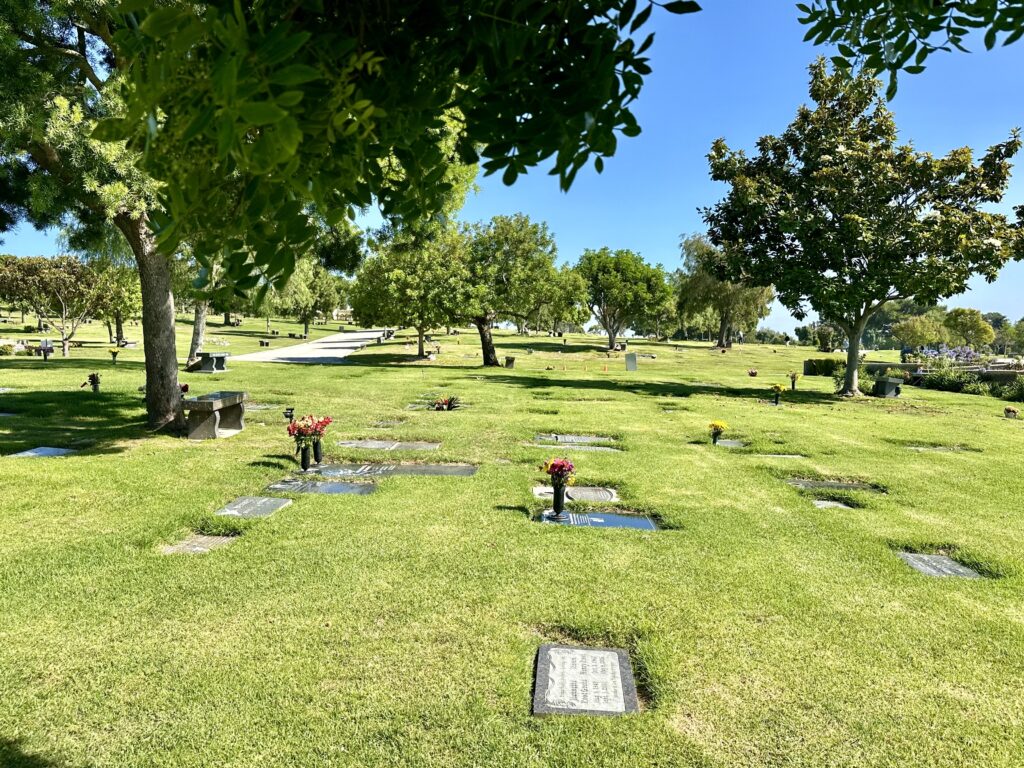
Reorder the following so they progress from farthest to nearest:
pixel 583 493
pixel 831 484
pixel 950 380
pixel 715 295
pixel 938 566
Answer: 1. pixel 715 295
2. pixel 950 380
3. pixel 831 484
4. pixel 583 493
5. pixel 938 566

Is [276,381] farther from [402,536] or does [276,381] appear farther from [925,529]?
[925,529]

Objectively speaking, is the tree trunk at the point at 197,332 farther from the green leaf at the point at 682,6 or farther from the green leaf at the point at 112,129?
the green leaf at the point at 682,6

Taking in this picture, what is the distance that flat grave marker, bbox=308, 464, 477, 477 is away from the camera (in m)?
8.80

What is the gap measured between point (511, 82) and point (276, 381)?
71.6 feet

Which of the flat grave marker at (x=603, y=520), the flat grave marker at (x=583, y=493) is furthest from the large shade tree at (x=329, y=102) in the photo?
the flat grave marker at (x=583, y=493)

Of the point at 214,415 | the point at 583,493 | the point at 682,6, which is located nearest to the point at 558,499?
the point at 583,493

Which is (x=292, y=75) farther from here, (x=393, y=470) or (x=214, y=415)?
(x=214, y=415)

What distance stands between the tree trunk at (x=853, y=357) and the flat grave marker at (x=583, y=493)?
58.7 feet

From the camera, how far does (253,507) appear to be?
7.07 metres

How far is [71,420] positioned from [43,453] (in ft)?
11.5

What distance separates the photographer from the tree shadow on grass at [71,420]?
32.9ft

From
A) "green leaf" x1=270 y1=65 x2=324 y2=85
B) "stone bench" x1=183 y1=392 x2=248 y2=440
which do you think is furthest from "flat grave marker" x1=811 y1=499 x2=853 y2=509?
"stone bench" x1=183 y1=392 x2=248 y2=440

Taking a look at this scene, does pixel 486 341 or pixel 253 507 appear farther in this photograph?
pixel 486 341

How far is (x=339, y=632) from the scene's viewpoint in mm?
4363
